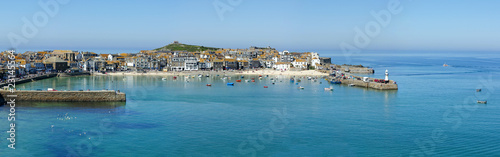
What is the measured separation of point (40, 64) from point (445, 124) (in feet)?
199

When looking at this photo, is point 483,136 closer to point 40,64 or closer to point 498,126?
point 498,126

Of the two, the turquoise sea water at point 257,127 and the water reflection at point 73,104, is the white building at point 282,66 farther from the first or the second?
the water reflection at point 73,104

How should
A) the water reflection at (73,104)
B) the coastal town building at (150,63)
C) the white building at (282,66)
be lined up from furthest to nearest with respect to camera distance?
the white building at (282,66) → the coastal town building at (150,63) → the water reflection at (73,104)

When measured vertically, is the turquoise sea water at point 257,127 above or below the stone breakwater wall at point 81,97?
below

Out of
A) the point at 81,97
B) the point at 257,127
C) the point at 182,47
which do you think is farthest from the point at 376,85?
the point at 182,47

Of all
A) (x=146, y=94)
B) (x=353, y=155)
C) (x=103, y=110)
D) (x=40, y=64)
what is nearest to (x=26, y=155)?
(x=103, y=110)

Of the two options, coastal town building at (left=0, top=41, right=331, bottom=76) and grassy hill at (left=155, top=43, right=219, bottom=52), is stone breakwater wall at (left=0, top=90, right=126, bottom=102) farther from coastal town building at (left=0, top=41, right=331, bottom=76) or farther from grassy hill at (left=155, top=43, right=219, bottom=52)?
grassy hill at (left=155, top=43, right=219, bottom=52)

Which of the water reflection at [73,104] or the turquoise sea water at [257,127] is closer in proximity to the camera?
the turquoise sea water at [257,127]

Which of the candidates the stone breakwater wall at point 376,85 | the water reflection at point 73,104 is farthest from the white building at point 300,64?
the water reflection at point 73,104


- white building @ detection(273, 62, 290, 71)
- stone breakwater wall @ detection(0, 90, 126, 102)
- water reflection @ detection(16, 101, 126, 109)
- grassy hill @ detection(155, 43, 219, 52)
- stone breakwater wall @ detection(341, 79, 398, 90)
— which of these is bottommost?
water reflection @ detection(16, 101, 126, 109)

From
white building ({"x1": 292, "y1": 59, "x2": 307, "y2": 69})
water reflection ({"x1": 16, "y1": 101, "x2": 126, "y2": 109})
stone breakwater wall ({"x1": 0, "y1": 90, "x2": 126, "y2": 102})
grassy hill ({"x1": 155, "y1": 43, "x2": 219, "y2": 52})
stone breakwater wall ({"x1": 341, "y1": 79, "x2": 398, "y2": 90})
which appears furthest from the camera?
grassy hill ({"x1": 155, "y1": 43, "x2": 219, "y2": 52})

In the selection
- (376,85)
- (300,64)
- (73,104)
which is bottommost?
(73,104)

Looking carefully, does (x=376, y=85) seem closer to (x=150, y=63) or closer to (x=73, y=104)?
(x=73, y=104)

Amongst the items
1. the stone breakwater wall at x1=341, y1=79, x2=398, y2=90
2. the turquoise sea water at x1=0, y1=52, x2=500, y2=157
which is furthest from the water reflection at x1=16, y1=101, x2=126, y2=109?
the stone breakwater wall at x1=341, y1=79, x2=398, y2=90
